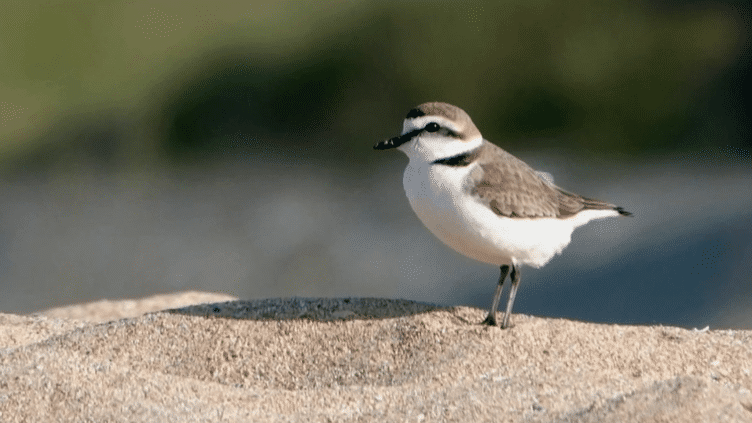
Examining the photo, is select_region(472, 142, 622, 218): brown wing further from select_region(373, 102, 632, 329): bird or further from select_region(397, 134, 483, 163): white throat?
select_region(397, 134, 483, 163): white throat

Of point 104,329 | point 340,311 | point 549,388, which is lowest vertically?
point 104,329

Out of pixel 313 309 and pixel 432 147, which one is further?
pixel 313 309

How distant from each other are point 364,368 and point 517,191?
129 cm

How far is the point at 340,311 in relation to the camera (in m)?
5.14

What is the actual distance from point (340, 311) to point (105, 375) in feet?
4.84

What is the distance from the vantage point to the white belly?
4652mm

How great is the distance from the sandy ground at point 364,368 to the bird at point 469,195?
17.9 inches

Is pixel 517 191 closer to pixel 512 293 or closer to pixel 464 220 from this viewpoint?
pixel 464 220

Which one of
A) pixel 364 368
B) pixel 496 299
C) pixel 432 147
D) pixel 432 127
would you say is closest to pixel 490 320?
pixel 496 299

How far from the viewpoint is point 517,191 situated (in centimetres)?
488

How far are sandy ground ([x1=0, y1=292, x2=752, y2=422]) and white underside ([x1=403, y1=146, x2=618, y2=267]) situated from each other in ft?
1.43

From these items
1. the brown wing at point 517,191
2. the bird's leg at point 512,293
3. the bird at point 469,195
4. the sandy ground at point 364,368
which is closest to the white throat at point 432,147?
the bird at point 469,195

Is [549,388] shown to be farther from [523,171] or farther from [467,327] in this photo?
[523,171]

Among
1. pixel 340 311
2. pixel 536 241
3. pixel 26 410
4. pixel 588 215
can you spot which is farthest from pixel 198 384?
pixel 588 215
